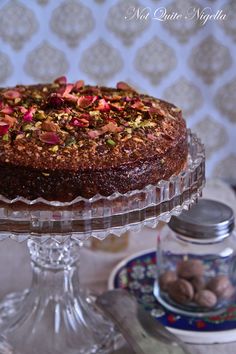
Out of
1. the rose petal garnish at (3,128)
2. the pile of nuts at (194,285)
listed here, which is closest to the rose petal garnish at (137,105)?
the rose petal garnish at (3,128)

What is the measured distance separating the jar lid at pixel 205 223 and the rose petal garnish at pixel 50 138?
355 millimetres

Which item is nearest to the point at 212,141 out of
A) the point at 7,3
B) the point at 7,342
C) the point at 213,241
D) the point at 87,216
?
the point at 7,3

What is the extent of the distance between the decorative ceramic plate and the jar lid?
0.47 feet

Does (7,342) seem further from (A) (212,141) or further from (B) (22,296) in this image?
(A) (212,141)

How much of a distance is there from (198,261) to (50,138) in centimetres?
48

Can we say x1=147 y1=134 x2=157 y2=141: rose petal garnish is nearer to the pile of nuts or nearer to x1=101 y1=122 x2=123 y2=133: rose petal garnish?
x1=101 y1=122 x2=123 y2=133: rose petal garnish

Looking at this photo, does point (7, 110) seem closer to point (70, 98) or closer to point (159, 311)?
point (70, 98)

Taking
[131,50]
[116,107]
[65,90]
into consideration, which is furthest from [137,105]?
[131,50]

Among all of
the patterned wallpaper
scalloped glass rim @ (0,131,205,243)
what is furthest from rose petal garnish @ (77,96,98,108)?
the patterned wallpaper

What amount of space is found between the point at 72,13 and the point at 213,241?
1134mm

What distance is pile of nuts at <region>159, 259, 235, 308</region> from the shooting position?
1.09m

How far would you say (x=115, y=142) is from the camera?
0.81m

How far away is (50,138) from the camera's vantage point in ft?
2.63

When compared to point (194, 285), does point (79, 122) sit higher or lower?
higher
